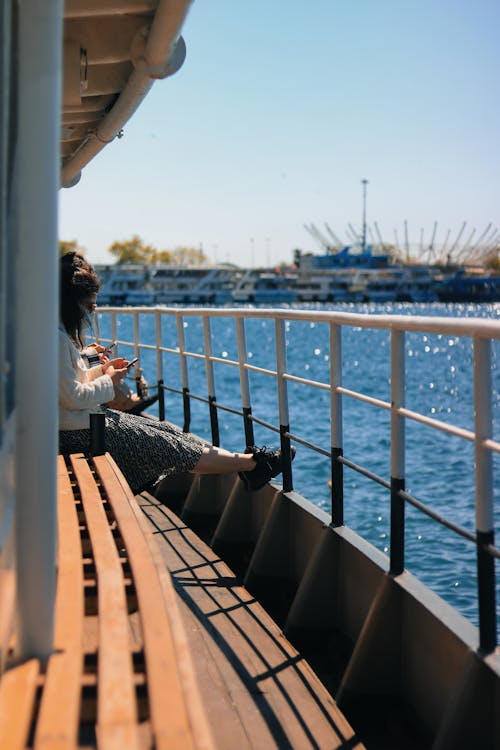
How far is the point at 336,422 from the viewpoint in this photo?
3959 mm

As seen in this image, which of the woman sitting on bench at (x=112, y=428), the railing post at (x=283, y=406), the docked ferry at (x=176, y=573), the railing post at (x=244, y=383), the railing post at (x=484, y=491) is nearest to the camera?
the docked ferry at (x=176, y=573)

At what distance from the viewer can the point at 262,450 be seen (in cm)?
477

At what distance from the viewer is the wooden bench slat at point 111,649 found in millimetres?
1606

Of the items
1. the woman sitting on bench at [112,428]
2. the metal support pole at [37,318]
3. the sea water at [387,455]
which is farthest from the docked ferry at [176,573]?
the sea water at [387,455]

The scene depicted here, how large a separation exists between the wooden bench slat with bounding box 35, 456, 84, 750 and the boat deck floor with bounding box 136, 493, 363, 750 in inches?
13.5

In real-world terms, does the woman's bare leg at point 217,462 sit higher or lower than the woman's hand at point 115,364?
lower

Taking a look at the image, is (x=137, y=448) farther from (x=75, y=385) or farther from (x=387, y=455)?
(x=387, y=455)

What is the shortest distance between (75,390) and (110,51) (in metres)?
1.79

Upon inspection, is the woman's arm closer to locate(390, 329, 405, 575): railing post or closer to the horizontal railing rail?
the horizontal railing rail

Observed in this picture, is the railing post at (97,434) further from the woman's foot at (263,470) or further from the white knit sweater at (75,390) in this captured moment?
the woman's foot at (263,470)

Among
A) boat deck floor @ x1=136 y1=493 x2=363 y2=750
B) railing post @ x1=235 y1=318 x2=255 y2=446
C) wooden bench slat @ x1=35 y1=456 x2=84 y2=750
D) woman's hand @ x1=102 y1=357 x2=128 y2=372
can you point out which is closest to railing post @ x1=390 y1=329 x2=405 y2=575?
boat deck floor @ x1=136 y1=493 x2=363 y2=750

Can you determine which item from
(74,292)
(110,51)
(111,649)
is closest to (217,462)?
(74,292)

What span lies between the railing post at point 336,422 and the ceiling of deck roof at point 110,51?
1.41 meters

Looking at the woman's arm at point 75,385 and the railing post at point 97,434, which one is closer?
the woman's arm at point 75,385
